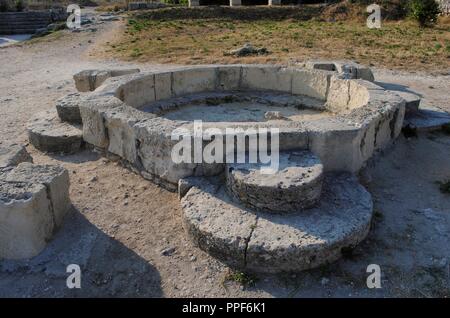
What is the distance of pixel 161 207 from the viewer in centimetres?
482

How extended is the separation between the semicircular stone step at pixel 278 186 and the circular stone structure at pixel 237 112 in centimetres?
46

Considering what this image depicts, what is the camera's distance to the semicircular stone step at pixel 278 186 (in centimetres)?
409

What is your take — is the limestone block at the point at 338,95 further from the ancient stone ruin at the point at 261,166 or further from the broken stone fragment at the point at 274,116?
the broken stone fragment at the point at 274,116

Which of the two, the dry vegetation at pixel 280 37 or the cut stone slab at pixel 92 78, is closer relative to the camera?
the cut stone slab at pixel 92 78

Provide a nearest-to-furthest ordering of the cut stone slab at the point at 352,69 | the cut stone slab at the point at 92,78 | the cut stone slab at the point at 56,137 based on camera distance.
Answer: the cut stone slab at the point at 56,137, the cut stone slab at the point at 92,78, the cut stone slab at the point at 352,69

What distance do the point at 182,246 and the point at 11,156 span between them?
2.27 metres

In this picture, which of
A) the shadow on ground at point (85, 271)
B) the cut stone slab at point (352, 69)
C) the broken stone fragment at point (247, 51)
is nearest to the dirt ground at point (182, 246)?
the shadow on ground at point (85, 271)

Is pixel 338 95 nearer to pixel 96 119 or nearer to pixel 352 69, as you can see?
pixel 352 69

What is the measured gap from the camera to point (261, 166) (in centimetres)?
449

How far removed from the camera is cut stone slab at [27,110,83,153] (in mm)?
6160

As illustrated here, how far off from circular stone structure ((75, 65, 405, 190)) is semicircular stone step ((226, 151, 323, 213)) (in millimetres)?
465

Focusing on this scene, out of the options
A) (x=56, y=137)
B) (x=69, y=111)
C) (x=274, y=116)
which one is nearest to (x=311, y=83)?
(x=274, y=116)

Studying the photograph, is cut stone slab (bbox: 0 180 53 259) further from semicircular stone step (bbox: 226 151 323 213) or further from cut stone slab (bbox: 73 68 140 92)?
cut stone slab (bbox: 73 68 140 92)

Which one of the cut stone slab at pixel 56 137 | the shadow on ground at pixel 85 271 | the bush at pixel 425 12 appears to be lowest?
the shadow on ground at pixel 85 271
